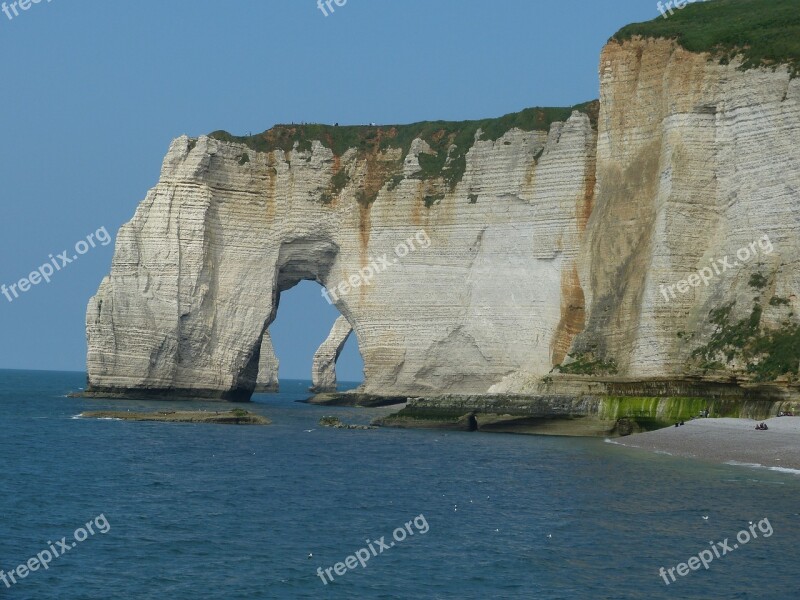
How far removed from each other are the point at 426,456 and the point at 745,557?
17399mm

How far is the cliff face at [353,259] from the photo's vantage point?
196 ft

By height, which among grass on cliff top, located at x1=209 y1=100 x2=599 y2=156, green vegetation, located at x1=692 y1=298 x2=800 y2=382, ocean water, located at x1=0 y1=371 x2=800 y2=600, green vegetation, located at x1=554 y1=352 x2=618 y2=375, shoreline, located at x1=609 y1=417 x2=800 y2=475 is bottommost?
ocean water, located at x1=0 y1=371 x2=800 y2=600

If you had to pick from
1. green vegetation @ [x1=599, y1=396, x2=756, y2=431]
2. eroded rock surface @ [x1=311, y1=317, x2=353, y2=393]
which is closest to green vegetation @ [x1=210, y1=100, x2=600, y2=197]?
green vegetation @ [x1=599, y1=396, x2=756, y2=431]

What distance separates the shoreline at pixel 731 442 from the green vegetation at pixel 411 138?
21.9m

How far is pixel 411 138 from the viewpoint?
6494cm

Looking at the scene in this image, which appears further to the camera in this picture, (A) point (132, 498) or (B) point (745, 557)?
(A) point (132, 498)

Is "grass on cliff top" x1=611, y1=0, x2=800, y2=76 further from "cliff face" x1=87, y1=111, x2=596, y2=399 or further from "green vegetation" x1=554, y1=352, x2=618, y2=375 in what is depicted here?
"green vegetation" x1=554, y1=352, x2=618, y2=375

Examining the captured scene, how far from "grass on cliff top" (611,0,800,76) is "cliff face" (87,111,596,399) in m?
A: 6.95

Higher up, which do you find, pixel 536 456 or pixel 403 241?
→ pixel 403 241

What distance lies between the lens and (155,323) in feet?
208

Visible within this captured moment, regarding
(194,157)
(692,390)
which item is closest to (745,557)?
(692,390)

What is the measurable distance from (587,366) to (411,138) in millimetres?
20094

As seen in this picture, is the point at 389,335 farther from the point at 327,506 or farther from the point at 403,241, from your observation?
the point at 327,506

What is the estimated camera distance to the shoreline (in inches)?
1347
